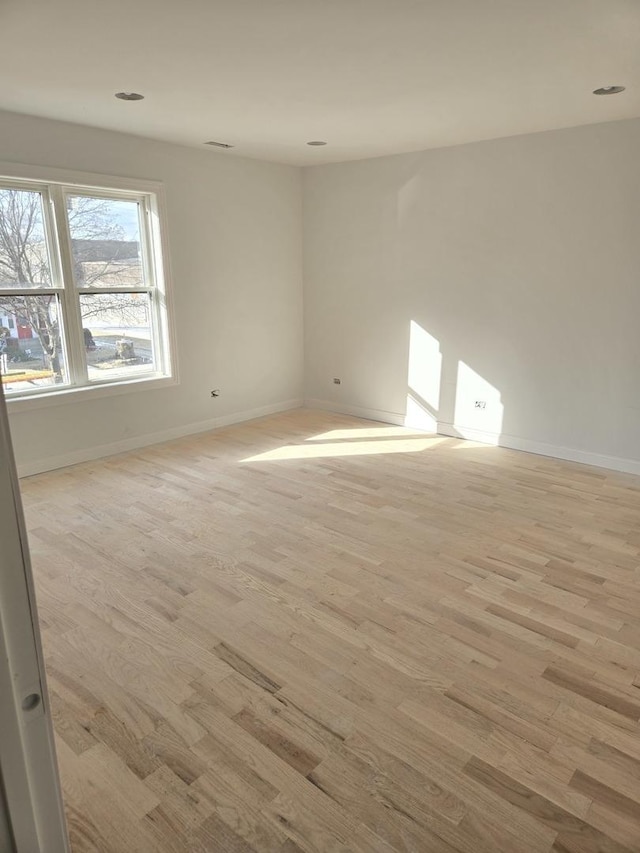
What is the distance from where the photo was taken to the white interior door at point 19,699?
72 centimetres

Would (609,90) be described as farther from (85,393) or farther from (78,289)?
(85,393)

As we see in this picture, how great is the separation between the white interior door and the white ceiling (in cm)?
224

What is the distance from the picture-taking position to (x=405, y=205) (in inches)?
208

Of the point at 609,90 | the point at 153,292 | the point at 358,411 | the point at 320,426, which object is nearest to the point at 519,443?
the point at 358,411

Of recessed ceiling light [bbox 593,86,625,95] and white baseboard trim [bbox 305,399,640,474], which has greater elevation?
recessed ceiling light [bbox 593,86,625,95]

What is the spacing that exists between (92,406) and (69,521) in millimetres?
1355

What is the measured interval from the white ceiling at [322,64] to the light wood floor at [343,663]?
8.32 feet

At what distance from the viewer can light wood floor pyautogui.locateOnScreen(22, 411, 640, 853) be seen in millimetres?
1668

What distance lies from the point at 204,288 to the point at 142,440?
1.54 meters

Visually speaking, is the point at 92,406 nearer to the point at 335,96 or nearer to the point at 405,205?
the point at 335,96

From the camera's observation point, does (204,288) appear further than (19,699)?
Yes

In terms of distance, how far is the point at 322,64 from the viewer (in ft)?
9.31

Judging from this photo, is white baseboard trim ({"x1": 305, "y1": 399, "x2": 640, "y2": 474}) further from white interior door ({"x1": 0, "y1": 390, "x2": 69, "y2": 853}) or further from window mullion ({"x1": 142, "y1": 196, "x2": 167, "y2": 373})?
white interior door ({"x1": 0, "y1": 390, "x2": 69, "y2": 853})

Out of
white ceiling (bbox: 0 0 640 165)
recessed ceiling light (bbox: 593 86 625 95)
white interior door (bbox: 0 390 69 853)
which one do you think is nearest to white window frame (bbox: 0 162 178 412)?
white ceiling (bbox: 0 0 640 165)
